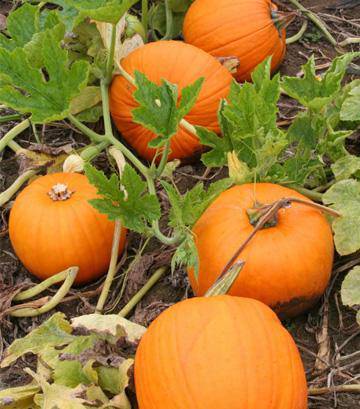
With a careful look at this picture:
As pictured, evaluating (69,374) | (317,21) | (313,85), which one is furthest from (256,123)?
(317,21)

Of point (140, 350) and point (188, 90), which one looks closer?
point (140, 350)

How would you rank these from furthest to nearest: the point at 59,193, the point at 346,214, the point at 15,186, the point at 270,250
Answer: the point at 15,186
the point at 59,193
the point at 346,214
the point at 270,250

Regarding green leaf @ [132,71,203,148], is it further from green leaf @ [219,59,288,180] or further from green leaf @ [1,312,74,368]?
green leaf @ [1,312,74,368]

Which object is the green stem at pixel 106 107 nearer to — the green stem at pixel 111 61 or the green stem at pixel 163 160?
the green stem at pixel 111 61

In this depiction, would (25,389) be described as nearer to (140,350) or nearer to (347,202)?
(140,350)

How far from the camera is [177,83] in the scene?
2.85 meters

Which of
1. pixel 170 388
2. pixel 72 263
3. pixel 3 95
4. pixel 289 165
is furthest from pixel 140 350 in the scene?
pixel 3 95

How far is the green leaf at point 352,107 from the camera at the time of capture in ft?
7.91

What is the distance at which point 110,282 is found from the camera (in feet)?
8.02

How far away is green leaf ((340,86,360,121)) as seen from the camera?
95.0 inches

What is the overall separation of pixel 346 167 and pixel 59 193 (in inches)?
34.8

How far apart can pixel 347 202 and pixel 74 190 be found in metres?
0.85

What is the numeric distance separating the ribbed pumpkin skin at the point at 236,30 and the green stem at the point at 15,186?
36.8 inches

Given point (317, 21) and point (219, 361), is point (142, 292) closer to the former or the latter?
point (219, 361)
